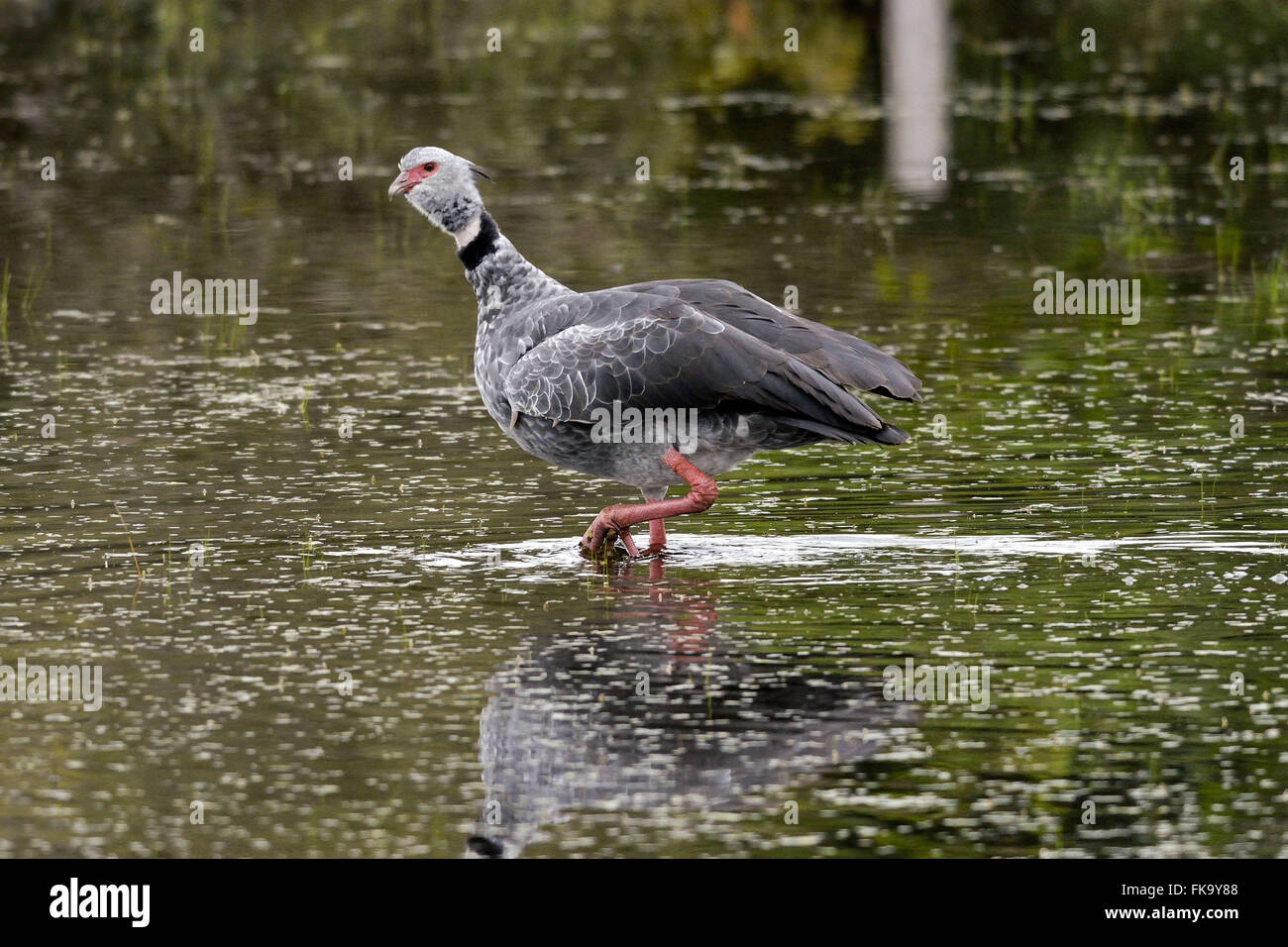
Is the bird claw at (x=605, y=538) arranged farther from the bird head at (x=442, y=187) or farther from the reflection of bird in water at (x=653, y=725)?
the bird head at (x=442, y=187)

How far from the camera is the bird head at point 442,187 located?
11102mm

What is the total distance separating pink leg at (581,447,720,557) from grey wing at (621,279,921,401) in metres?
0.64

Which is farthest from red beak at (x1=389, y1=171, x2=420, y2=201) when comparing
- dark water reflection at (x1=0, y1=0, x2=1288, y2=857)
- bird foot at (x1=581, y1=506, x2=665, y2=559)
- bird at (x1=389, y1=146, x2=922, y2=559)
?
bird foot at (x1=581, y1=506, x2=665, y2=559)

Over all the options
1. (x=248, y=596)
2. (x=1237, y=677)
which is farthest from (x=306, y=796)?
(x=1237, y=677)

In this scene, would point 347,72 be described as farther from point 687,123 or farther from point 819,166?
point 819,166

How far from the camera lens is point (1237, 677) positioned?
27.8 ft

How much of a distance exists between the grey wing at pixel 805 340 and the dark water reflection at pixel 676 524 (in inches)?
29.5

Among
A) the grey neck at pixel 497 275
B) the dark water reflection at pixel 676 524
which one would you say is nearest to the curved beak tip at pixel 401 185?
the grey neck at pixel 497 275

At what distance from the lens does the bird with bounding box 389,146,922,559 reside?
10023 millimetres

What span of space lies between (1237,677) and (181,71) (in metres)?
22.8

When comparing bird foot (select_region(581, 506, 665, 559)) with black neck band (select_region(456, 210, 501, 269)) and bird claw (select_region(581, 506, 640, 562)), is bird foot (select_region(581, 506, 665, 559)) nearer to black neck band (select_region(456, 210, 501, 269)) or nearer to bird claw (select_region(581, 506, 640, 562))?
bird claw (select_region(581, 506, 640, 562))

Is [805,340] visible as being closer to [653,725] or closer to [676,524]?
[676,524]

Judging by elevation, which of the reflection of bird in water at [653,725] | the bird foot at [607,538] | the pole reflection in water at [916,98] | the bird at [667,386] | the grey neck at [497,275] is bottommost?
the reflection of bird in water at [653,725]

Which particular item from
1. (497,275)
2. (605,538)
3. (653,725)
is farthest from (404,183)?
(653,725)
